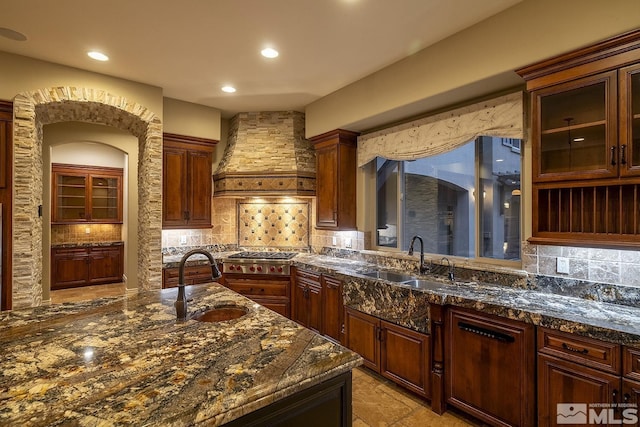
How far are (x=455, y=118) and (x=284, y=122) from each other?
8.30ft

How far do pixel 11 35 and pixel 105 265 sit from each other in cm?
523

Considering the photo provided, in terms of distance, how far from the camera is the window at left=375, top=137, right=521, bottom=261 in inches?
116

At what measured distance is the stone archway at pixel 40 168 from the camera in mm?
3117

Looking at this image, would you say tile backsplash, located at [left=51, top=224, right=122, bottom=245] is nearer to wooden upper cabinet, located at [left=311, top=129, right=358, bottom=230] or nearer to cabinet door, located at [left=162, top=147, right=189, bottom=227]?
cabinet door, located at [left=162, top=147, right=189, bottom=227]

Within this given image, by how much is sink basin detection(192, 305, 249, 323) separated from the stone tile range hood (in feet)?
8.04

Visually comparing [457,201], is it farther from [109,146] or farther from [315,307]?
[109,146]

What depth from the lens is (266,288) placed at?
4.20m

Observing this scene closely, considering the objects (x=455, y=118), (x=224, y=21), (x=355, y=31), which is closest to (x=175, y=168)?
(x=224, y=21)

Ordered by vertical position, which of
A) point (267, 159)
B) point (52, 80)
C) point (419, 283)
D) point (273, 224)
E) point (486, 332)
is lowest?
point (486, 332)

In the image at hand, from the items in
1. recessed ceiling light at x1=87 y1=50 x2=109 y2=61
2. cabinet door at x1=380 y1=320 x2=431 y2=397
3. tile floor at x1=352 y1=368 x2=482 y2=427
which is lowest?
tile floor at x1=352 y1=368 x2=482 y2=427

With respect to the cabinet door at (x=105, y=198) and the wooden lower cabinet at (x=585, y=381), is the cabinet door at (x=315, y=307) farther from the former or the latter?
the cabinet door at (x=105, y=198)

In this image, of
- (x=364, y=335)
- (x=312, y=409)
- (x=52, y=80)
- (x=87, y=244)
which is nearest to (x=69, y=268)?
(x=87, y=244)

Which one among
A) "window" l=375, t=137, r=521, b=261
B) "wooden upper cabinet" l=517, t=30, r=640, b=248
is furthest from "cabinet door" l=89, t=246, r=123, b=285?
"wooden upper cabinet" l=517, t=30, r=640, b=248

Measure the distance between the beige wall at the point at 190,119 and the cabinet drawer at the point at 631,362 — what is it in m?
4.69
